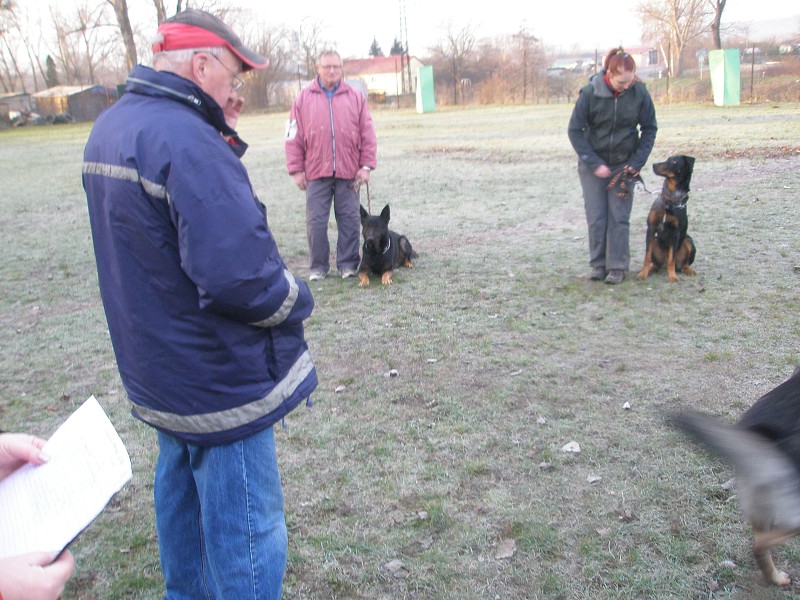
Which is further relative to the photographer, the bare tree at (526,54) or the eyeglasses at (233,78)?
the bare tree at (526,54)

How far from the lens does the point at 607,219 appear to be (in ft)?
20.5

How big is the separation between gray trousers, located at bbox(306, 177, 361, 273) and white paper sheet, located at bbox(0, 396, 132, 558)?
5150 mm

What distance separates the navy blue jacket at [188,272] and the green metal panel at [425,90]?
1424 inches

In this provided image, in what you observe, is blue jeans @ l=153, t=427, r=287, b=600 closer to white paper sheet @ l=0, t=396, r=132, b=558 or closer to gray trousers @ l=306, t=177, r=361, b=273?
white paper sheet @ l=0, t=396, r=132, b=558

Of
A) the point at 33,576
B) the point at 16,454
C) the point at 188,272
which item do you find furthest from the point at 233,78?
the point at 33,576

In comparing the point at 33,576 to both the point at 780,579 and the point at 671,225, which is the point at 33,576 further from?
the point at 671,225

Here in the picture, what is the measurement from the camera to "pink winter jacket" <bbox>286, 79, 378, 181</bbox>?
638cm

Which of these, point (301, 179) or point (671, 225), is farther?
point (301, 179)

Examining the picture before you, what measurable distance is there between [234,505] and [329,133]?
4858 mm

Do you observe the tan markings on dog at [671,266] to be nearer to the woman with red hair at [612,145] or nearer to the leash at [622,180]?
the woman with red hair at [612,145]

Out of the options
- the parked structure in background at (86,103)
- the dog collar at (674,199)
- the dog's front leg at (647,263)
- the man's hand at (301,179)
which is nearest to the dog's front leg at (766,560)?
the dog's front leg at (647,263)

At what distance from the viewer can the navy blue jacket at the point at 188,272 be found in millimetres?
1746

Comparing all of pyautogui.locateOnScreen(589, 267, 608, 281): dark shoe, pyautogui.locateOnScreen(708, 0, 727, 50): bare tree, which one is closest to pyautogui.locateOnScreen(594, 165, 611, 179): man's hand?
pyautogui.locateOnScreen(589, 267, 608, 281): dark shoe

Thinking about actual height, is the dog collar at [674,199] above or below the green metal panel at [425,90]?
below
